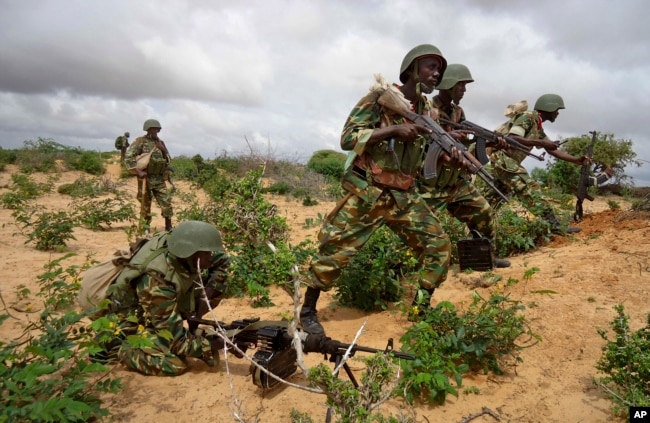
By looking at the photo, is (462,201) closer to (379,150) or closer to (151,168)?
(379,150)

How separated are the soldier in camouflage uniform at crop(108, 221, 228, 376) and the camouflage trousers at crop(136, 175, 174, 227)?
489 cm

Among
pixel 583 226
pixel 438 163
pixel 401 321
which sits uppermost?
pixel 438 163

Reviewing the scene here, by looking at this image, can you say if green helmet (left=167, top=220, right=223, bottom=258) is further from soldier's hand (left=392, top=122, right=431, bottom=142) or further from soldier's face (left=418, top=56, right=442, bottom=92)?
soldier's face (left=418, top=56, right=442, bottom=92)

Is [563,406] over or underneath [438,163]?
underneath

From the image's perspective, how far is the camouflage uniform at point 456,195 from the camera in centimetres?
433

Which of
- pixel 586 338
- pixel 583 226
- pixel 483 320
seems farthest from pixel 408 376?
pixel 583 226

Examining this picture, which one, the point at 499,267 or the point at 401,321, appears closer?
the point at 401,321

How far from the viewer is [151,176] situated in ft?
26.2

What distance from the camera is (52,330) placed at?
91.4 inches

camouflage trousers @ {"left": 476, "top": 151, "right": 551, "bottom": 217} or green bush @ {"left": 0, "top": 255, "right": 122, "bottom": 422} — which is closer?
green bush @ {"left": 0, "top": 255, "right": 122, "bottom": 422}

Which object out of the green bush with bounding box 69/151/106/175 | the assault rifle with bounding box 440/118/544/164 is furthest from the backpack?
the green bush with bounding box 69/151/106/175

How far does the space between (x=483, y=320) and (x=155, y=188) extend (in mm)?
6626

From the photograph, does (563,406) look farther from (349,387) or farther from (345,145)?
(345,145)

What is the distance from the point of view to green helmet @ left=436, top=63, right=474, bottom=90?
14.0ft
